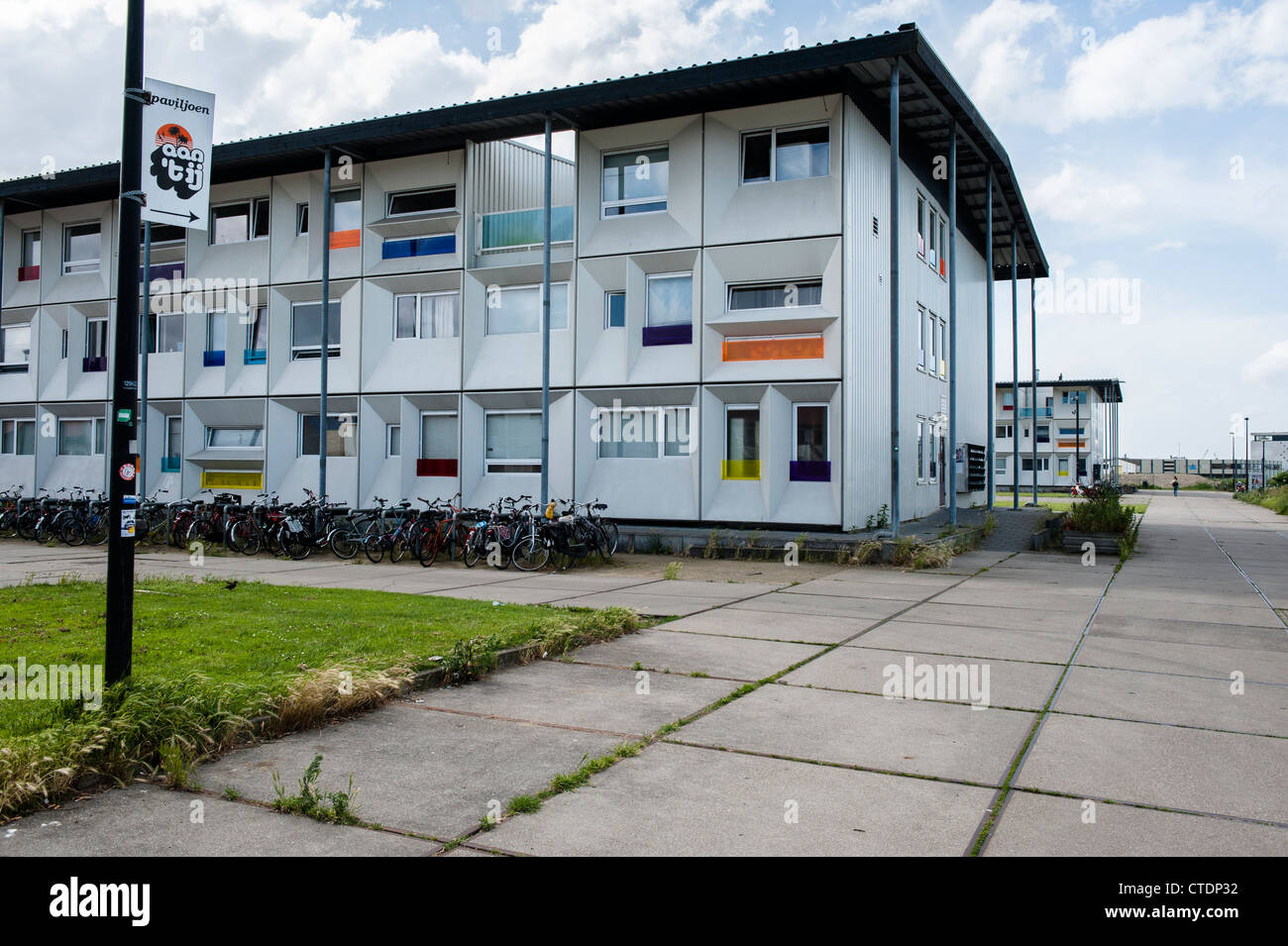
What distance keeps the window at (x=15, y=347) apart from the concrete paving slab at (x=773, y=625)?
2531cm

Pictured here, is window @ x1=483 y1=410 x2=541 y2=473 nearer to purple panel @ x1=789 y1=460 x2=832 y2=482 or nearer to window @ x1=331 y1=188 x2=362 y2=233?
purple panel @ x1=789 y1=460 x2=832 y2=482

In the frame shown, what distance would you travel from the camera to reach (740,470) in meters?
18.8

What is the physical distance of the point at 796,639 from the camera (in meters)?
8.87

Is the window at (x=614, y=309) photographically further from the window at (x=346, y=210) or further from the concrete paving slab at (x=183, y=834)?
the concrete paving slab at (x=183, y=834)

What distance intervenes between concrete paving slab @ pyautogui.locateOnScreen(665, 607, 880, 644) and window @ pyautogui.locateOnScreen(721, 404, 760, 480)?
8165mm

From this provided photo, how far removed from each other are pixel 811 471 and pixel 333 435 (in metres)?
11.5

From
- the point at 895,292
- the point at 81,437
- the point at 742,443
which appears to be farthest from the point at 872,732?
the point at 81,437

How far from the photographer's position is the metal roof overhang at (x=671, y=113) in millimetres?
17406

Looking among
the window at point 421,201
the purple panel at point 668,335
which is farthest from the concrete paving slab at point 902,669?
the window at point 421,201

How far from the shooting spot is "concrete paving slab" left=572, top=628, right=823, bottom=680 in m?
7.56

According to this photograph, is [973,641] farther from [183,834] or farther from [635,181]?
[635,181]

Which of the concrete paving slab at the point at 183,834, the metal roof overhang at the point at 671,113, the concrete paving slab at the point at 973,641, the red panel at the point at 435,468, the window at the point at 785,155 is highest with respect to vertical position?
the metal roof overhang at the point at 671,113

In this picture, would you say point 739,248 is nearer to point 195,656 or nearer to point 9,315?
point 195,656
